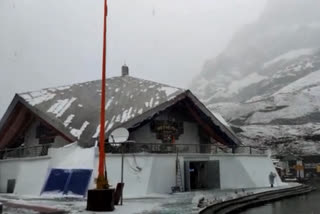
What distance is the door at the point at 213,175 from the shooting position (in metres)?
20.8

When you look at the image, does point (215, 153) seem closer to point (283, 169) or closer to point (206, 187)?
point (206, 187)

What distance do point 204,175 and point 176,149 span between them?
2.69 m

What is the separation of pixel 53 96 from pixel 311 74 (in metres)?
78.8

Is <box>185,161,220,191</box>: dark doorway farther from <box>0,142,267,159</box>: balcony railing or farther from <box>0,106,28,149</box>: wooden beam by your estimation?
<box>0,106,28,149</box>: wooden beam

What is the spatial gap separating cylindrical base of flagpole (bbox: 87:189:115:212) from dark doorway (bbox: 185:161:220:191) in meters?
9.37

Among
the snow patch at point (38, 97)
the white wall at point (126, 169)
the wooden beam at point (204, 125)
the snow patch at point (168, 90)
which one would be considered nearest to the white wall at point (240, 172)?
the white wall at point (126, 169)

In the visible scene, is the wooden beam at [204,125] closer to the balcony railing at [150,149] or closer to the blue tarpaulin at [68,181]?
the balcony railing at [150,149]

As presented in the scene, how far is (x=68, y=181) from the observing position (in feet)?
55.4

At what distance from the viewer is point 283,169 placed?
1503 inches

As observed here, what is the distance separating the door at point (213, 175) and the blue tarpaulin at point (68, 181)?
7.45m

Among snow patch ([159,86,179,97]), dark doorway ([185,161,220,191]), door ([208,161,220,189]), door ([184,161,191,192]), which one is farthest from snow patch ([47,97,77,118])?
door ([208,161,220,189])

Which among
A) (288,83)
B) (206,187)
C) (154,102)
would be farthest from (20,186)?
(288,83)

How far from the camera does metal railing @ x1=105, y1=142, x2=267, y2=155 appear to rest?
736 inches

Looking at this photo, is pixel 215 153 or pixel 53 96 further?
pixel 53 96
